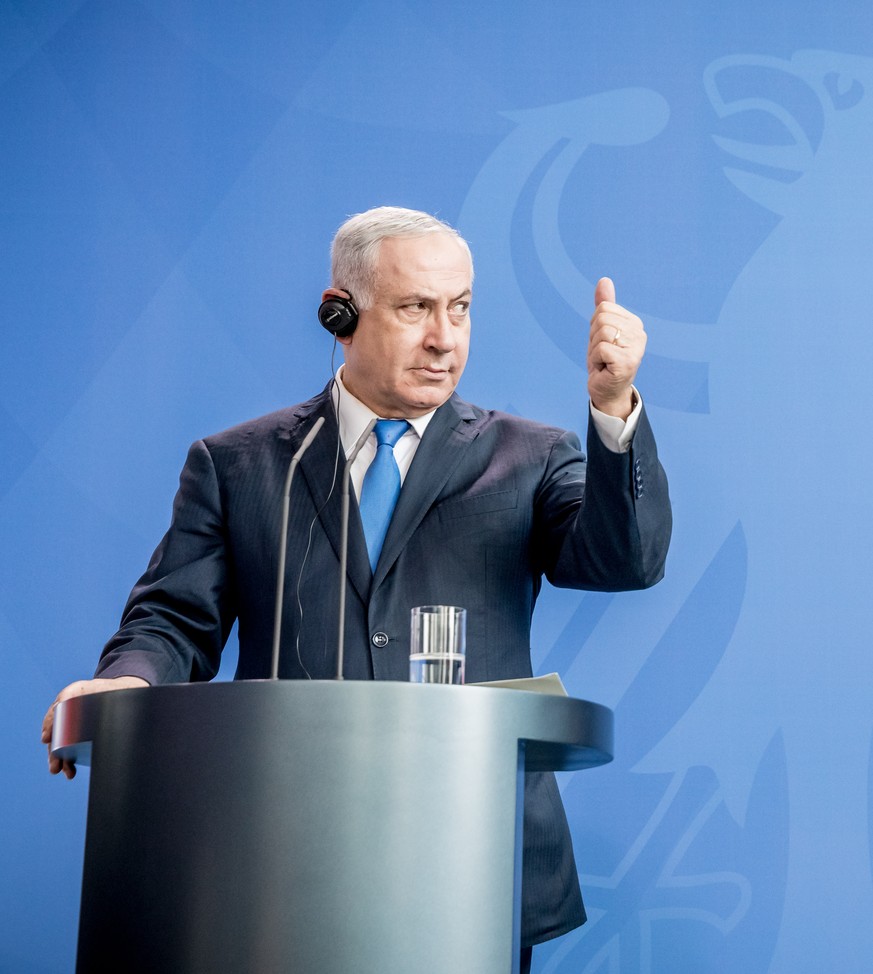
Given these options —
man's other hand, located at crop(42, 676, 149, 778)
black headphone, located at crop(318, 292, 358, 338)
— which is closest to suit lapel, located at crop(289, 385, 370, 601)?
black headphone, located at crop(318, 292, 358, 338)

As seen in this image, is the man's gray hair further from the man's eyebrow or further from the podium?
the podium

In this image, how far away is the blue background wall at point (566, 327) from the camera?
8.87 ft

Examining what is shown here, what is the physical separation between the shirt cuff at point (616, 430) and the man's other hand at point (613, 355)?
11mm

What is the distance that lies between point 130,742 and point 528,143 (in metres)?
2.13

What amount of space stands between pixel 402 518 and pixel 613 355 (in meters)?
0.52

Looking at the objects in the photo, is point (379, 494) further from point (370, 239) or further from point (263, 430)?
point (370, 239)

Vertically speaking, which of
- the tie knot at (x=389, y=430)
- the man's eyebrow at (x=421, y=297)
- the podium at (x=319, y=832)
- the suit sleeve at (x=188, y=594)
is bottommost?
the podium at (x=319, y=832)

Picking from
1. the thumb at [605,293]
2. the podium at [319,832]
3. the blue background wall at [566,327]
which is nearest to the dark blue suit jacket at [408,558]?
the thumb at [605,293]

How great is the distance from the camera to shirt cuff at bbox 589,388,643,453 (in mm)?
1778

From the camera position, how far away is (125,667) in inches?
71.2

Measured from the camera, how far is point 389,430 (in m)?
2.22

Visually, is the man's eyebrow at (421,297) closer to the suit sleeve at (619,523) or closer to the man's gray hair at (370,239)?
the man's gray hair at (370,239)

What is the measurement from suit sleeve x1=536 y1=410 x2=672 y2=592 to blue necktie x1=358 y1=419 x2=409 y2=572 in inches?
11.8

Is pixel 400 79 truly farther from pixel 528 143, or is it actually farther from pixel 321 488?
pixel 321 488
